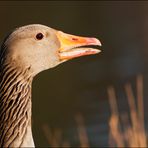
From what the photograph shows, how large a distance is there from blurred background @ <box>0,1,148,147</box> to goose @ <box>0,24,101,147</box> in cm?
497

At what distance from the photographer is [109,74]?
56.0 ft

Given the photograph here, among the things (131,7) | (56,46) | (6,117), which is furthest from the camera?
(131,7)

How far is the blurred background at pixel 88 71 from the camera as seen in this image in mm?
14109

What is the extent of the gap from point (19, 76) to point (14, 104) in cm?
27

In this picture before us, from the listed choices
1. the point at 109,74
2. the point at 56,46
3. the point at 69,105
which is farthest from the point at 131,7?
the point at 56,46

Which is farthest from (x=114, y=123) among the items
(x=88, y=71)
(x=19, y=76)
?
(x=88, y=71)

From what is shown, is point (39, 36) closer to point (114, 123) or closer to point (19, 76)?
point (19, 76)

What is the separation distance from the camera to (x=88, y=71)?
682 inches

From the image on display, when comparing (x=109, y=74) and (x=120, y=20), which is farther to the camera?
(x=120, y=20)

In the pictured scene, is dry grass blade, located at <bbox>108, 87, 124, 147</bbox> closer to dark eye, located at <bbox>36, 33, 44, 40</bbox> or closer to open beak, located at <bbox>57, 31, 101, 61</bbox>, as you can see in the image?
open beak, located at <bbox>57, 31, 101, 61</bbox>

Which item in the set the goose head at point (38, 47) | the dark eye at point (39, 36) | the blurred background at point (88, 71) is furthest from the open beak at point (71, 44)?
the blurred background at point (88, 71)

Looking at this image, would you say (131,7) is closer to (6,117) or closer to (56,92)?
(56,92)

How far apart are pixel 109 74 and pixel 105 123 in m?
3.28

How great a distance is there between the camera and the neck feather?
22.1 feet
